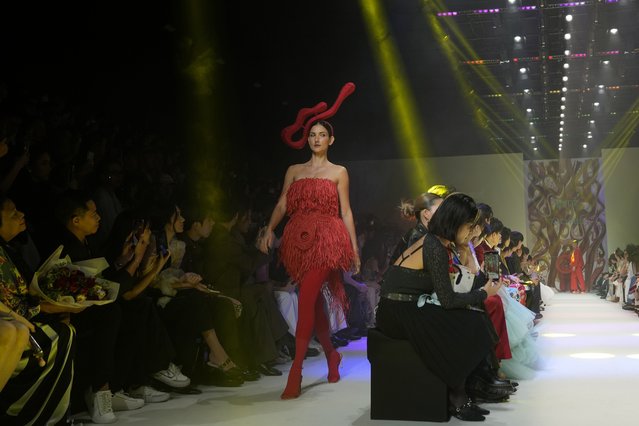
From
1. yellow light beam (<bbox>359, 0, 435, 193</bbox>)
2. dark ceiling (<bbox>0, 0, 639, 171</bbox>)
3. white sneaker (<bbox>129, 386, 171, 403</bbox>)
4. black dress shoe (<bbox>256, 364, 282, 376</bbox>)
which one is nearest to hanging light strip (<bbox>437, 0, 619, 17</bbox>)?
dark ceiling (<bbox>0, 0, 639, 171</bbox>)

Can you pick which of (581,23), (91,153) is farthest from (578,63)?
(91,153)

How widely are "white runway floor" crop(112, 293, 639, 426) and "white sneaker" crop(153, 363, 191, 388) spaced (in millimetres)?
67

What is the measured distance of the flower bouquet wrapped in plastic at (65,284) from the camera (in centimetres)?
255

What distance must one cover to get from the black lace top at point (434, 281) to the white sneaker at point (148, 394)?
1219mm

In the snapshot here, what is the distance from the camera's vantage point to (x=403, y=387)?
2.83 m

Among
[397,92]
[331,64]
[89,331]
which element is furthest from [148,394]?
[397,92]

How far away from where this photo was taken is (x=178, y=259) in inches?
159

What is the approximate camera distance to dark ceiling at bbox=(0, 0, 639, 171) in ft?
18.6

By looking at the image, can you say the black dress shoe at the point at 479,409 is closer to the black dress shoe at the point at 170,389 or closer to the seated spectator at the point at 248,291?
the black dress shoe at the point at 170,389

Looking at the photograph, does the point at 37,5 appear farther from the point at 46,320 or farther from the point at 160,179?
the point at 46,320

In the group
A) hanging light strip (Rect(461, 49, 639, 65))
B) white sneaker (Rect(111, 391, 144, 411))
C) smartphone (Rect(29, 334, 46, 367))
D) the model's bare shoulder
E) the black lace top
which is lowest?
white sneaker (Rect(111, 391, 144, 411))

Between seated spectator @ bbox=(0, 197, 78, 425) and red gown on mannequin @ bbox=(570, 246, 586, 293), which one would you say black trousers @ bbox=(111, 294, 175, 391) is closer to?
seated spectator @ bbox=(0, 197, 78, 425)

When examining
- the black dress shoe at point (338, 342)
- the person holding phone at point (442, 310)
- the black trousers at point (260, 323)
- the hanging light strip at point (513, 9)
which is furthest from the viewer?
the hanging light strip at point (513, 9)

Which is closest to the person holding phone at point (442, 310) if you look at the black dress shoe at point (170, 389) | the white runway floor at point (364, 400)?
the white runway floor at point (364, 400)
